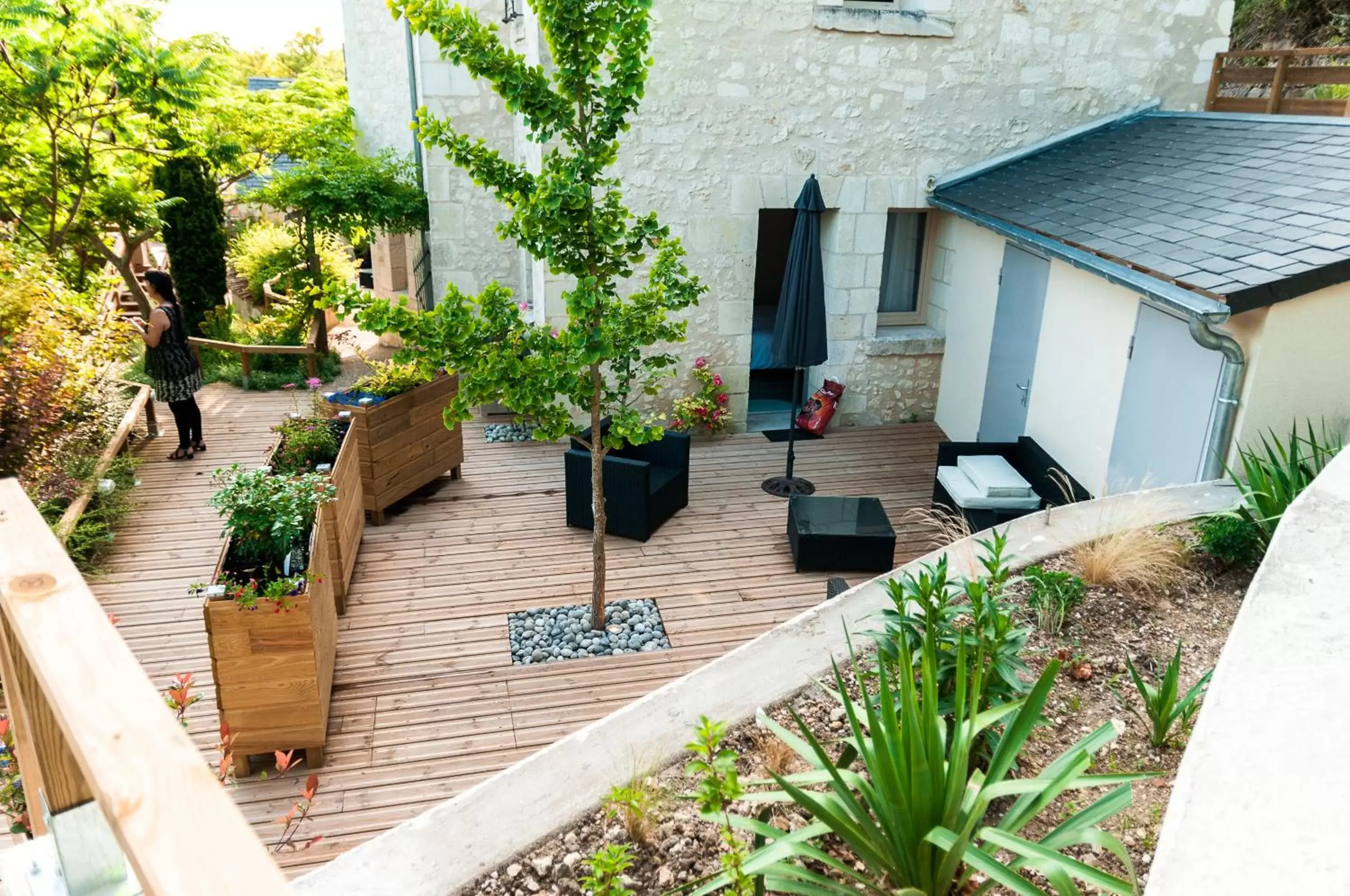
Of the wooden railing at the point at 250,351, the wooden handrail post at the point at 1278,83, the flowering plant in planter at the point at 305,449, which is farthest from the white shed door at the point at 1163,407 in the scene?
the wooden railing at the point at 250,351

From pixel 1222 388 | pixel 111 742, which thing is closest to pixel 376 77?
pixel 1222 388

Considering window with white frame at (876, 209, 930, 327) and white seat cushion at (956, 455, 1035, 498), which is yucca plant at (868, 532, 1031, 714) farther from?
window with white frame at (876, 209, 930, 327)

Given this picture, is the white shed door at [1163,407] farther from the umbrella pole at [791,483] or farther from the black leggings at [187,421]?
the black leggings at [187,421]

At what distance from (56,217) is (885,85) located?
8.80 m

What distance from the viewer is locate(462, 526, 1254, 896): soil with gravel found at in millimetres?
2727

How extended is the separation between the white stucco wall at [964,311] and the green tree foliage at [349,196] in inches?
240

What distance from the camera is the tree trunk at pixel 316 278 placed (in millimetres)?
12102

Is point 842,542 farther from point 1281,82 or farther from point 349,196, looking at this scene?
point 349,196

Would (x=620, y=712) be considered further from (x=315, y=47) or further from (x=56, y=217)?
(x=315, y=47)

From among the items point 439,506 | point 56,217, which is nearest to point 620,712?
point 439,506

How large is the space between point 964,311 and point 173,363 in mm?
7014

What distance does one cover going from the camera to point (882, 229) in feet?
30.3

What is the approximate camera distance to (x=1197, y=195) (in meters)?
6.66

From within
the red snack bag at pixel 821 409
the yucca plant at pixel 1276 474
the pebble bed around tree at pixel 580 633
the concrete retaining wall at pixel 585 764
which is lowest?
the pebble bed around tree at pixel 580 633
